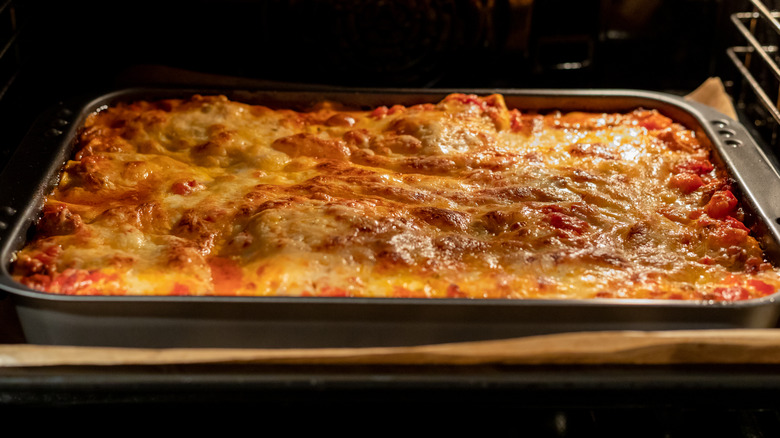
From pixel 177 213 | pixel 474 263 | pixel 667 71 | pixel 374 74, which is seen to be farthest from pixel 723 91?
pixel 177 213

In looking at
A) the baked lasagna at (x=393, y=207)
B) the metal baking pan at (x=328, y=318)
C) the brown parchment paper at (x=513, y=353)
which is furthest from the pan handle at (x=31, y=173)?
the brown parchment paper at (x=513, y=353)

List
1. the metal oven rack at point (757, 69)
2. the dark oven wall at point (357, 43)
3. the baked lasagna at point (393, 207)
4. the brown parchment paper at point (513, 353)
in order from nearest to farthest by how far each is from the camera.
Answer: the brown parchment paper at point (513, 353) → the baked lasagna at point (393, 207) → the metal oven rack at point (757, 69) → the dark oven wall at point (357, 43)

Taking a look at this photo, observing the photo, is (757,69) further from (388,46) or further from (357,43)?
(357,43)

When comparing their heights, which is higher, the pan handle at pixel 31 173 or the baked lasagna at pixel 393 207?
the pan handle at pixel 31 173

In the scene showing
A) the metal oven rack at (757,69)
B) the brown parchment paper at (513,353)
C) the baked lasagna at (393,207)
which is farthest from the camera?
the metal oven rack at (757,69)

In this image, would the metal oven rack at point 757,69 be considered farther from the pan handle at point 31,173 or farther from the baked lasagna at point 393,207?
the pan handle at point 31,173

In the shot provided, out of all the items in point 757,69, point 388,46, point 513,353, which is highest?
point 388,46

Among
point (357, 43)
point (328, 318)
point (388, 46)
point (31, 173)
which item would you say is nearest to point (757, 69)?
point (388, 46)
